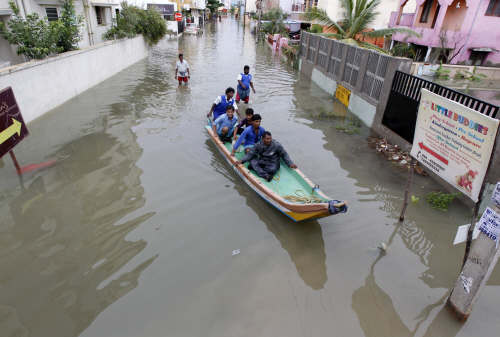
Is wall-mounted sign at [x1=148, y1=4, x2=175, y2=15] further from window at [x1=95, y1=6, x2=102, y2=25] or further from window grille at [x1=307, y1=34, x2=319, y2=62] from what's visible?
window grille at [x1=307, y1=34, x2=319, y2=62]

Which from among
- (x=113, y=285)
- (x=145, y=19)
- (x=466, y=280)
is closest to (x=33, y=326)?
(x=113, y=285)

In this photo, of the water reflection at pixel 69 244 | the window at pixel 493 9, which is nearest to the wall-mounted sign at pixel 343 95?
the water reflection at pixel 69 244

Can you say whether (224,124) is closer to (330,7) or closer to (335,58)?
(335,58)

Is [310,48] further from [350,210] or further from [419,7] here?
[350,210]

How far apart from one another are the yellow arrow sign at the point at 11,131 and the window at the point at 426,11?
2325cm

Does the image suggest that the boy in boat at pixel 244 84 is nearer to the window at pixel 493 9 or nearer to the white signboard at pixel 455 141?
the white signboard at pixel 455 141

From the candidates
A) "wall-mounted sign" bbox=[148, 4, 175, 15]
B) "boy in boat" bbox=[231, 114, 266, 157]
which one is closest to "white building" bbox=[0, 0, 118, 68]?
"boy in boat" bbox=[231, 114, 266, 157]

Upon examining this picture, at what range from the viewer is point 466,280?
3.66m

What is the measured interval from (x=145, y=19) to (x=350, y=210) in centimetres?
2134

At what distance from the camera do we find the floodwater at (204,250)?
3908 millimetres

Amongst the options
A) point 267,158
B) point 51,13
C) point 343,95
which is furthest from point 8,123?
point 51,13

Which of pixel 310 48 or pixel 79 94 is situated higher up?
pixel 310 48

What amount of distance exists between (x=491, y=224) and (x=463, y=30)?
762 inches

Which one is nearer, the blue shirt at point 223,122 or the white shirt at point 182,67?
the blue shirt at point 223,122
